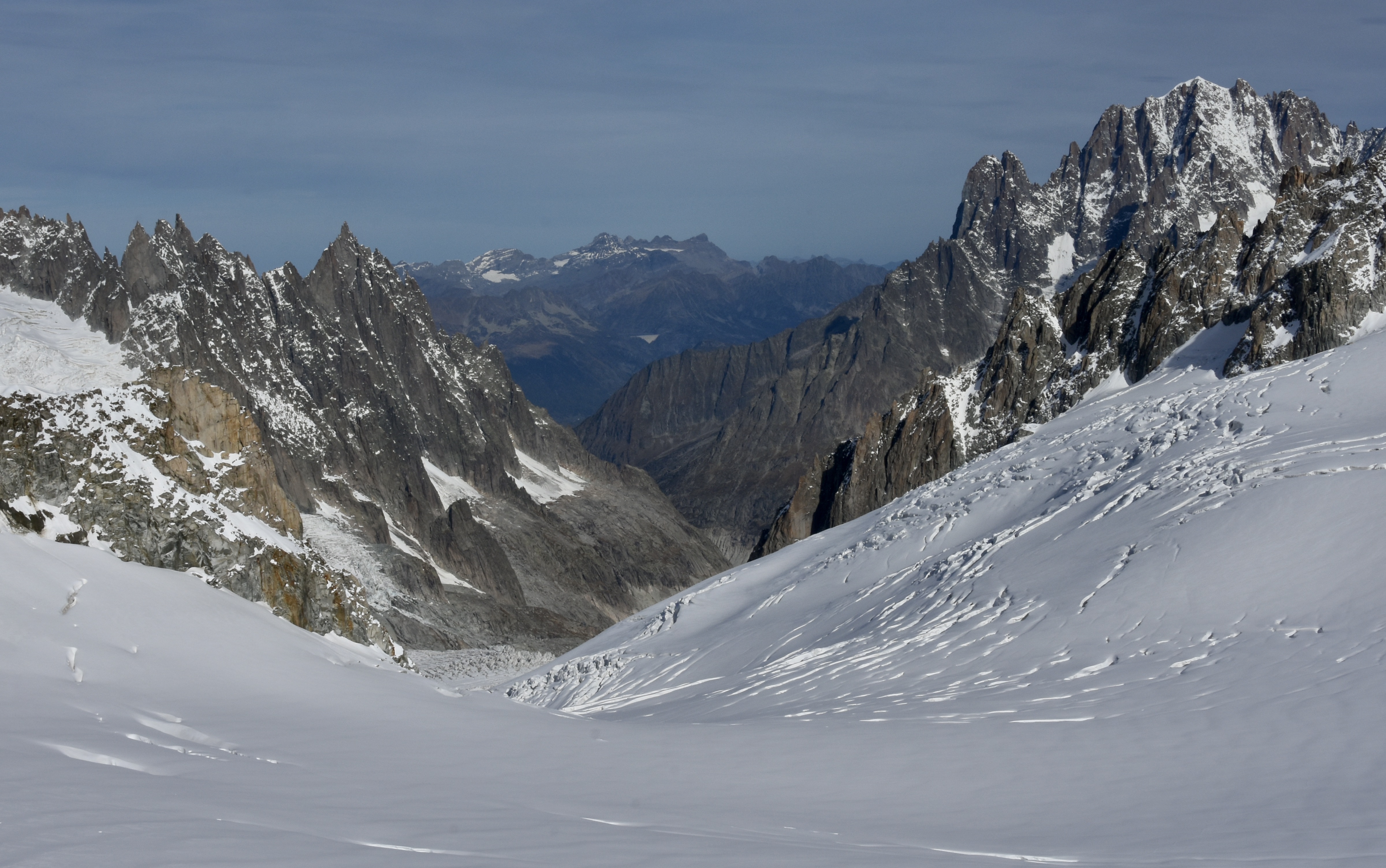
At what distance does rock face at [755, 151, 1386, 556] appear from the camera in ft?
237

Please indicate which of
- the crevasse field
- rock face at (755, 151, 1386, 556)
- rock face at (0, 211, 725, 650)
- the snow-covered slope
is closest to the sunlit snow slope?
the crevasse field

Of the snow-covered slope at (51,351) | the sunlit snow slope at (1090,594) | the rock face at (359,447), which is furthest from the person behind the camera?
the rock face at (359,447)

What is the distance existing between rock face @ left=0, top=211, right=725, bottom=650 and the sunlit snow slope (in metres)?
55.1

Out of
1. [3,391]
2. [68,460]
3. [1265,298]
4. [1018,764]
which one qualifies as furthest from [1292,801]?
[1265,298]

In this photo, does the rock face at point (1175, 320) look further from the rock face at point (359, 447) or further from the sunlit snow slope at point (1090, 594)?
Answer: the rock face at point (359, 447)

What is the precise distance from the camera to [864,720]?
29656mm

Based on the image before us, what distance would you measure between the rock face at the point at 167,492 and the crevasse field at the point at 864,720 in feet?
7.54

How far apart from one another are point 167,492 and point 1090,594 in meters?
28.7

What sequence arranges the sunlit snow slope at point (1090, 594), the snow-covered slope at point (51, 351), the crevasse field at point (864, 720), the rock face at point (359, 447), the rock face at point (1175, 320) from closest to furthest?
the crevasse field at point (864, 720) → the sunlit snow slope at point (1090, 594) → the rock face at point (1175, 320) → the snow-covered slope at point (51, 351) → the rock face at point (359, 447)

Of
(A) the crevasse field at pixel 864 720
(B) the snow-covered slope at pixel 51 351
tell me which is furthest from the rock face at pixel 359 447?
(A) the crevasse field at pixel 864 720

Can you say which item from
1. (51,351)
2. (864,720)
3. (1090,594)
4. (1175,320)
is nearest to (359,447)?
(51,351)

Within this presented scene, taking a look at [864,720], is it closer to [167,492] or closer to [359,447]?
[167,492]

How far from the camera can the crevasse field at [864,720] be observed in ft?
51.6

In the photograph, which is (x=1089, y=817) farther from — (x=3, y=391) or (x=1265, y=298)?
(x=1265, y=298)
